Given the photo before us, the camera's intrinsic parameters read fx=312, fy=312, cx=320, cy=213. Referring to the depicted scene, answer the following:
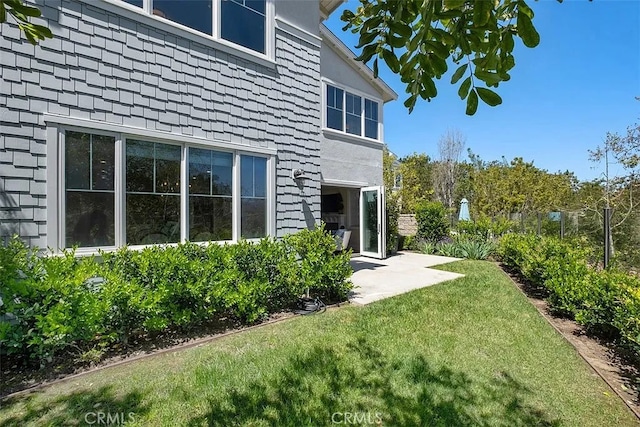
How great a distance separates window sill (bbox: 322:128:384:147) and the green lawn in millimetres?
6313

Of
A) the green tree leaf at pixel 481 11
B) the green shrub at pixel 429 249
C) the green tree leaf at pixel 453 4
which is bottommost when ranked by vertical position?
the green shrub at pixel 429 249

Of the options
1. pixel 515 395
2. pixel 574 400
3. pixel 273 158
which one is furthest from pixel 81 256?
pixel 574 400

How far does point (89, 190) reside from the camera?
14.3 ft

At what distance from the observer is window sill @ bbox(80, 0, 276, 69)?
179 inches

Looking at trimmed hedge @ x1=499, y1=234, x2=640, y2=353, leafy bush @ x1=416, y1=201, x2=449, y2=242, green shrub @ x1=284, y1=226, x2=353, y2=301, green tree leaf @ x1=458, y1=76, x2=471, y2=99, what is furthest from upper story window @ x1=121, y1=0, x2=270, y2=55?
leafy bush @ x1=416, y1=201, x2=449, y2=242

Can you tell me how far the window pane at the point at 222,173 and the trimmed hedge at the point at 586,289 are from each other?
591cm

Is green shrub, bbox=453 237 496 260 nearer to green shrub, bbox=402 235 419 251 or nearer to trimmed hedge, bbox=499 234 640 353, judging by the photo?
green shrub, bbox=402 235 419 251

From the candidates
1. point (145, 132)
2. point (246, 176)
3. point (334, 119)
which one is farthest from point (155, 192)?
point (334, 119)

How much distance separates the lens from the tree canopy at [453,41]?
1379 millimetres

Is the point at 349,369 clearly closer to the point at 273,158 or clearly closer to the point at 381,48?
the point at 381,48

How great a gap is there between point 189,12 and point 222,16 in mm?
598

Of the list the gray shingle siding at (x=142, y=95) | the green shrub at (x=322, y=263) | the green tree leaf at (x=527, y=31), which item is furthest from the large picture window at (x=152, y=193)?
the green tree leaf at (x=527, y=31)

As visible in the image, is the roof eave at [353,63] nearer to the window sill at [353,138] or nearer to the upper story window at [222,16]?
the window sill at [353,138]

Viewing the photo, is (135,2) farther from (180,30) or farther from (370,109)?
(370,109)
